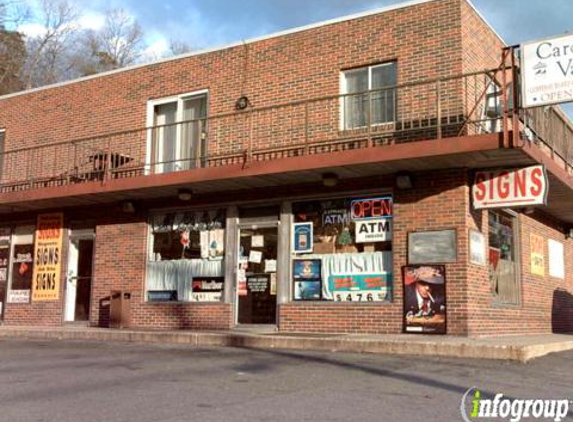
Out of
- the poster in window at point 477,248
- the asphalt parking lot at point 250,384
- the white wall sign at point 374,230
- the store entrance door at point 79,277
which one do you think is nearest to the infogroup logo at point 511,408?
the asphalt parking lot at point 250,384

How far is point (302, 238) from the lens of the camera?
13.9 metres

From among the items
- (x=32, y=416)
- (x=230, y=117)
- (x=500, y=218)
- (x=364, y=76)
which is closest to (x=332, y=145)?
(x=364, y=76)

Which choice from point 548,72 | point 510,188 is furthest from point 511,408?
point 548,72

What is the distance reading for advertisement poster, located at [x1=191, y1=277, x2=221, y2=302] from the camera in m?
14.7

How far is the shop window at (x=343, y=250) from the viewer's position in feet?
43.1

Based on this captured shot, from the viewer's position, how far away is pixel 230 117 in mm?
15328

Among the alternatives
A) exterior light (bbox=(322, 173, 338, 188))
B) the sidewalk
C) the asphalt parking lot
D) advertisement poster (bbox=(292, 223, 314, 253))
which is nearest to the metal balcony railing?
exterior light (bbox=(322, 173, 338, 188))

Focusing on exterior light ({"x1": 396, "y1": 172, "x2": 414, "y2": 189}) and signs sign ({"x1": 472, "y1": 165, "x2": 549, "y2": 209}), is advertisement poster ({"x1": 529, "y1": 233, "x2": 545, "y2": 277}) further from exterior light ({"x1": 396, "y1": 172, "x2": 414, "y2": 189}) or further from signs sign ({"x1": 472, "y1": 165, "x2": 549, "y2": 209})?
exterior light ({"x1": 396, "y1": 172, "x2": 414, "y2": 189})

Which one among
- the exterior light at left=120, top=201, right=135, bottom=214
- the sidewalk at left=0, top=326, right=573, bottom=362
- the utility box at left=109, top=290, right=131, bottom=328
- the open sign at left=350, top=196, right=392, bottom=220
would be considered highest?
the exterior light at left=120, top=201, right=135, bottom=214

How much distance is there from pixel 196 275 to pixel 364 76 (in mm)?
5506

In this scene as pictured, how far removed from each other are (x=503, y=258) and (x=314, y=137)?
4.57 metres

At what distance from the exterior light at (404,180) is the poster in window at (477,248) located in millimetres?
1386

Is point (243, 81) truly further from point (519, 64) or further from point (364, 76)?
point (519, 64)

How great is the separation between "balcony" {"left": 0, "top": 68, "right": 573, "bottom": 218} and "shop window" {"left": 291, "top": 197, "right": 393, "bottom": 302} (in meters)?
1.14
